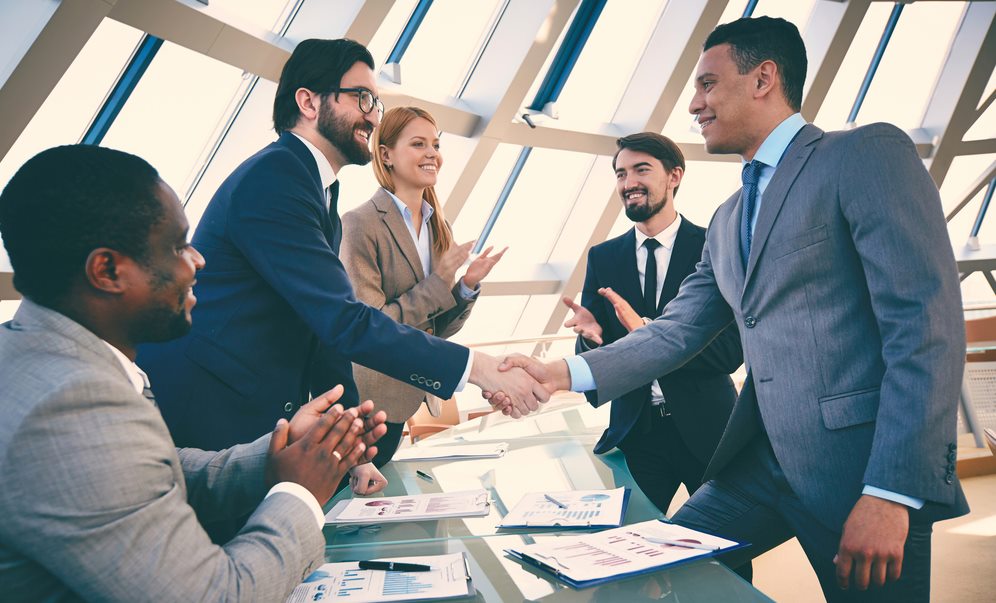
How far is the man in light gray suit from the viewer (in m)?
1.40

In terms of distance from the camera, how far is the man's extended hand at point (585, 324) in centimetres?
267

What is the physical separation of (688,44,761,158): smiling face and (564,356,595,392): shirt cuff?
2.34 ft

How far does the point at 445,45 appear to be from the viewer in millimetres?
7566

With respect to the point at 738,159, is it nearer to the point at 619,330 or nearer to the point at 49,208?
the point at 619,330

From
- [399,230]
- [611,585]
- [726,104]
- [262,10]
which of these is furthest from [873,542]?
[262,10]

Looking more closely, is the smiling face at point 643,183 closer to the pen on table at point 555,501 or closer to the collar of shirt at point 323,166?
the collar of shirt at point 323,166

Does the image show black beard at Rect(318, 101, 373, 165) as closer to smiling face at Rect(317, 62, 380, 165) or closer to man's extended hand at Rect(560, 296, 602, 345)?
smiling face at Rect(317, 62, 380, 165)

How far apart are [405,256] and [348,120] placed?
0.73m

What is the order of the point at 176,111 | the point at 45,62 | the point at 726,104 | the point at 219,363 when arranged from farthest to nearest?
1. the point at 176,111
2. the point at 45,62
3. the point at 726,104
4. the point at 219,363

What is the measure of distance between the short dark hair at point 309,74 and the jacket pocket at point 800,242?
1.31 metres

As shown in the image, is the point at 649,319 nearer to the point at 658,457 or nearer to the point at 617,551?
the point at 658,457

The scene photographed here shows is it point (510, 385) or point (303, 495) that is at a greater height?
point (510, 385)

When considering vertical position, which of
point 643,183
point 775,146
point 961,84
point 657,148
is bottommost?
point 775,146

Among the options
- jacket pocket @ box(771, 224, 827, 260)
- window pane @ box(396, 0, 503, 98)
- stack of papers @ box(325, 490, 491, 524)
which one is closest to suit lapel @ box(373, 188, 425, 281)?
stack of papers @ box(325, 490, 491, 524)
